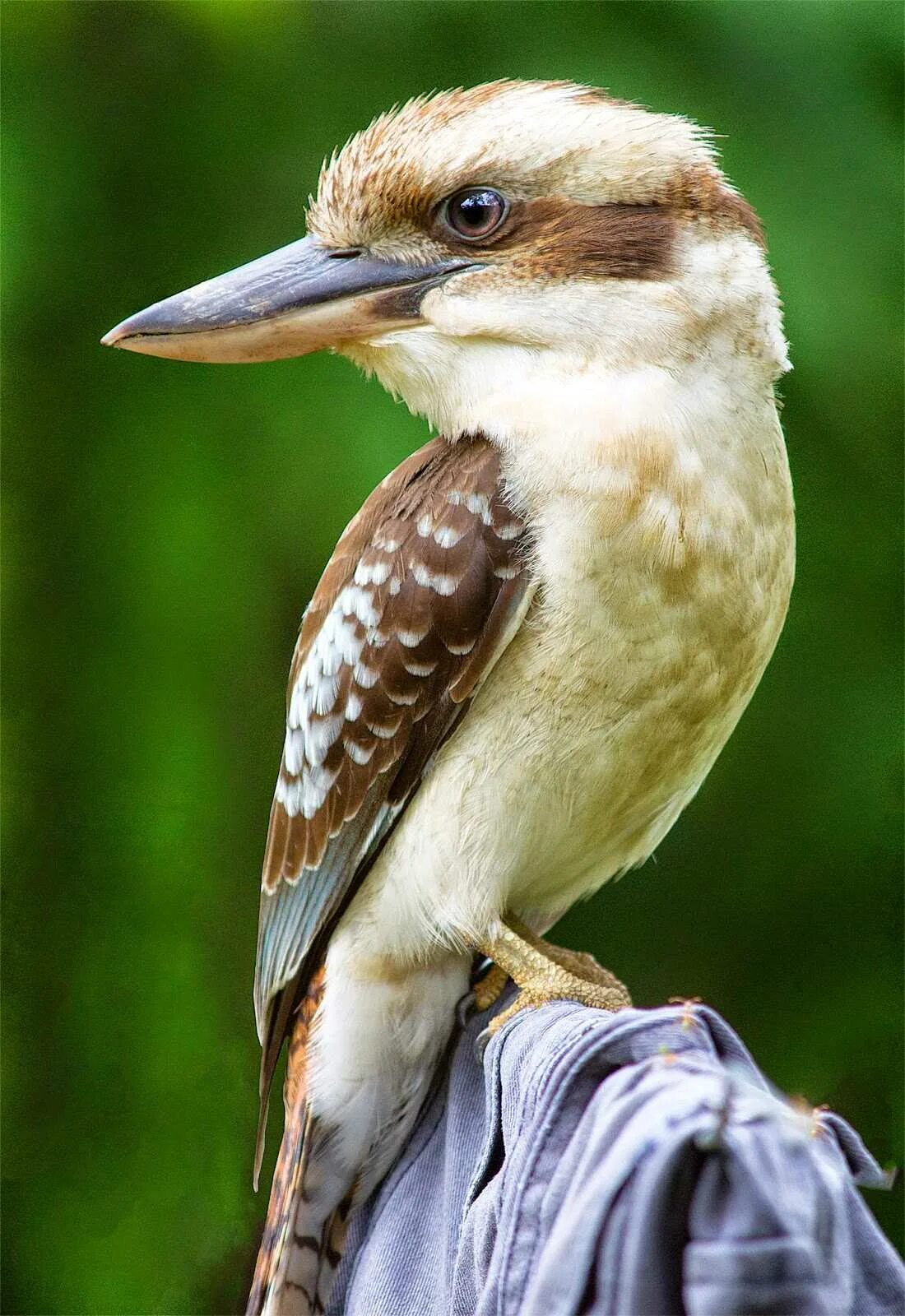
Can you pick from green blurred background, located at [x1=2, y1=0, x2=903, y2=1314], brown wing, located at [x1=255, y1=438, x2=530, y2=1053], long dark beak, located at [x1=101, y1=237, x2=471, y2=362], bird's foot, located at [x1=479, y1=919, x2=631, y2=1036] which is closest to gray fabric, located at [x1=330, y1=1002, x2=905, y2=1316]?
bird's foot, located at [x1=479, y1=919, x2=631, y2=1036]

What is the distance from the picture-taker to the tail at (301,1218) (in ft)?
3.29

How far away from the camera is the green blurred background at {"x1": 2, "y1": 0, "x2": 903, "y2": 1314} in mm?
1416

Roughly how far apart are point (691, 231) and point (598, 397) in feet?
0.46

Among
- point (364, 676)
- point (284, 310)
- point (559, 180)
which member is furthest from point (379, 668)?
point (559, 180)

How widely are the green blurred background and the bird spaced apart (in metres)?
0.44

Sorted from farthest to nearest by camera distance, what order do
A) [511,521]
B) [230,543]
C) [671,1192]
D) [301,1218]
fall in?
1. [230,543]
2. [301,1218]
3. [511,521]
4. [671,1192]

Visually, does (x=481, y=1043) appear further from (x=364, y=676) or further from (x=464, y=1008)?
(x=364, y=676)

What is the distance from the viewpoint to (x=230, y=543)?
1.44 metres

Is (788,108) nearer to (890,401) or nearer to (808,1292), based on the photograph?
(890,401)

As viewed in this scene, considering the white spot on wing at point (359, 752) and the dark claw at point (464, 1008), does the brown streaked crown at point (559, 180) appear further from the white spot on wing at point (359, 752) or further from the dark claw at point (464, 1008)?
the dark claw at point (464, 1008)

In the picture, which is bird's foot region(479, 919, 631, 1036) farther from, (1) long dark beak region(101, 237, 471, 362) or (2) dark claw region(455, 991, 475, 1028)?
(1) long dark beak region(101, 237, 471, 362)

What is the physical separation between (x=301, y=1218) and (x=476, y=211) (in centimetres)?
77

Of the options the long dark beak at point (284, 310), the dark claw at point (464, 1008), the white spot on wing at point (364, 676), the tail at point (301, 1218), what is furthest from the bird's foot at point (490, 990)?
the long dark beak at point (284, 310)

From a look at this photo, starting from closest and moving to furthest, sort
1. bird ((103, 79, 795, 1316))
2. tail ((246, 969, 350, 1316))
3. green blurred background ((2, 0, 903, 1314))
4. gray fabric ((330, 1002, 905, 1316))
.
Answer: gray fabric ((330, 1002, 905, 1316)), bird ((103, 79, 795, 1316)), tail ((246, 969, 350, 1316)), green blurred background ((2, 0, 903, 1314))
